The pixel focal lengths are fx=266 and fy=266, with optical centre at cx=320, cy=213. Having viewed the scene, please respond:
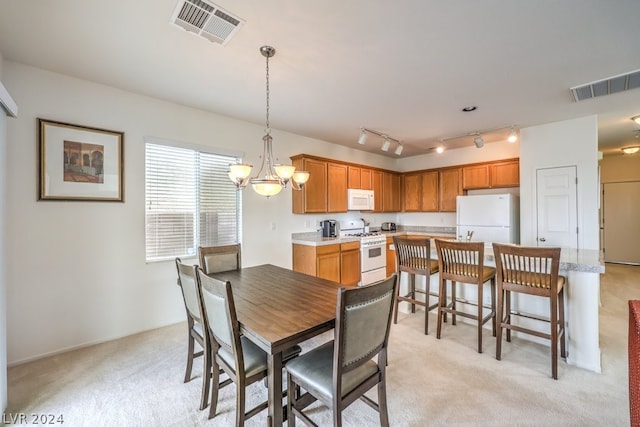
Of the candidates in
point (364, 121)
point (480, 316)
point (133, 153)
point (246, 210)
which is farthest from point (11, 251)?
point (480, 316)

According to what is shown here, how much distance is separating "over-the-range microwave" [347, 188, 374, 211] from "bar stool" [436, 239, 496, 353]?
7.76 ft

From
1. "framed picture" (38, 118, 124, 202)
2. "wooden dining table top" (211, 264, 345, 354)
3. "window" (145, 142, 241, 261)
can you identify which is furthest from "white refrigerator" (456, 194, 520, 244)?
"framed picture" (38, 118, 124, 202)

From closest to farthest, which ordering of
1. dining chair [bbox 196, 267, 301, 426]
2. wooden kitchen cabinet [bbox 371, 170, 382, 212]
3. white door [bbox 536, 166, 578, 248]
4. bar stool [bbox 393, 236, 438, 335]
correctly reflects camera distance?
dining chair [bbox 196, 267, 301, 426]
bar stool [bbox 393, 236, 438, 335]
white door [bbox 536, 166, 578, 248]
wooden kitchen cabinet [bbox 371, 170, 382, 212]

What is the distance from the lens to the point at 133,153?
295 cm

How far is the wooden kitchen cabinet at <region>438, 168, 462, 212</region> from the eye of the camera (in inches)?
205

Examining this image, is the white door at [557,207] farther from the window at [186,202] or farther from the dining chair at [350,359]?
the window at [186,202]

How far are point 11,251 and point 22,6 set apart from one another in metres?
1.95

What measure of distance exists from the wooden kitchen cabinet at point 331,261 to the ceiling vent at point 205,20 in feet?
9.36

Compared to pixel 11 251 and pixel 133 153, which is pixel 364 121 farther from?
pixel 11 251

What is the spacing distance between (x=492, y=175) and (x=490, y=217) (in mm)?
891

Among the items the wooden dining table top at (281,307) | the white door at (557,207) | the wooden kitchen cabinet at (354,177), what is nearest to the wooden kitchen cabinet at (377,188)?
the wooden kitchen cabinet at (354,177)

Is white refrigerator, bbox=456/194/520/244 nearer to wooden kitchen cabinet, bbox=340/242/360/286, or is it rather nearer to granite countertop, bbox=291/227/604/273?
granite countertop, bbox=291/227/604/273

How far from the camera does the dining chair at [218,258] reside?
2.66 meters

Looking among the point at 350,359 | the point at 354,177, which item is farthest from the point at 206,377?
the point at 354,177
